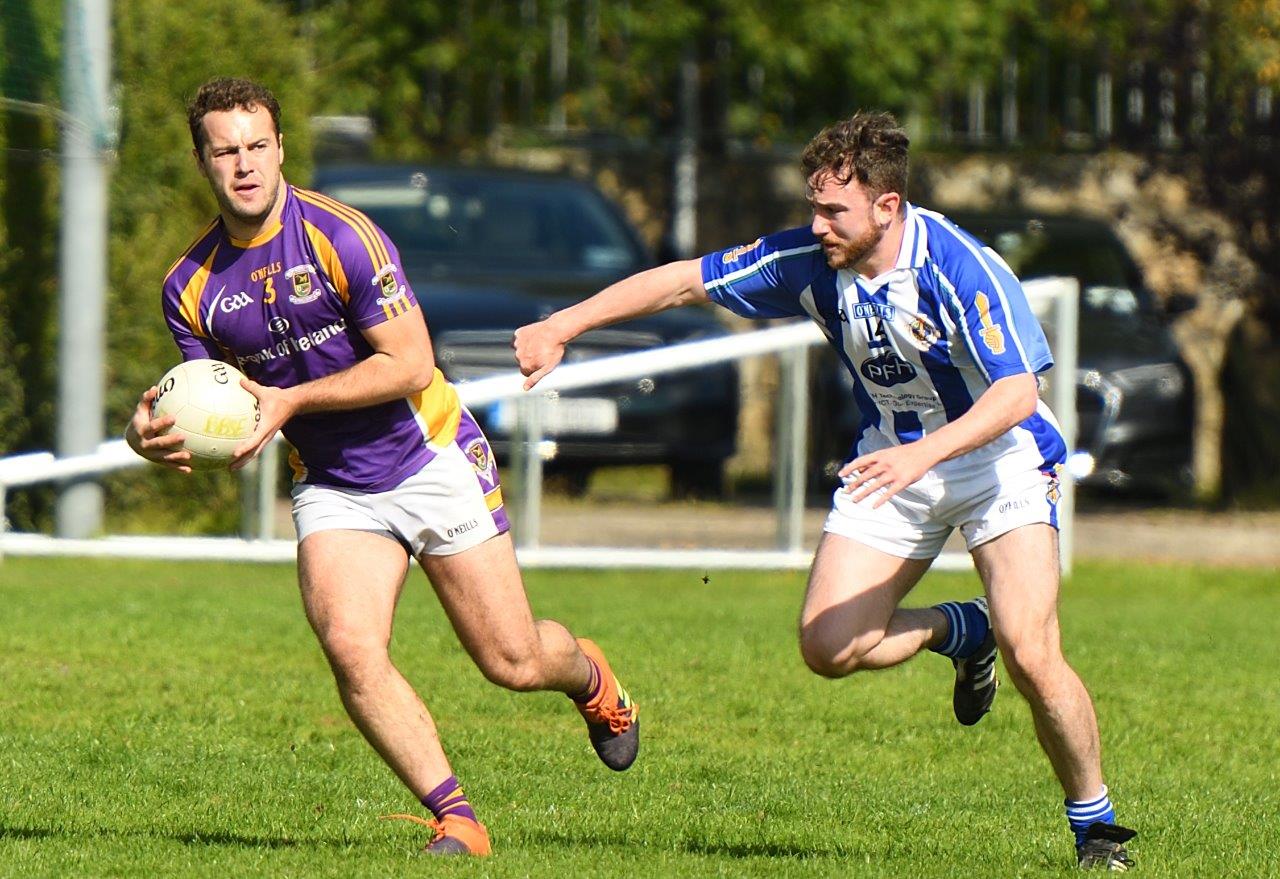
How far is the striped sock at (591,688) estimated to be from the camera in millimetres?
7066

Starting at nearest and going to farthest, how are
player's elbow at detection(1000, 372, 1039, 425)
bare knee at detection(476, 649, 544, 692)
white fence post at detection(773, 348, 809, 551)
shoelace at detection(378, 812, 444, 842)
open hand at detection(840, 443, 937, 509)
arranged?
1. open hand at detection(840, 443, 937, 509)
2. player's elbow at detection(1000, 372, 1039, 425)
3. shoelace at detection(378, 812, 444, 842)
4. bare knee at detection(476, 649, 544, 692)
5. white fence post at detection(773, 348, 809, 551)

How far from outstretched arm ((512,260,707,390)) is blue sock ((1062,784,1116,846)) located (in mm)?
1793

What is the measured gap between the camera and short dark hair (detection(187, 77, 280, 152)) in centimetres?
613

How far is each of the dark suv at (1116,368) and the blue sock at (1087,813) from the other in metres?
7.99

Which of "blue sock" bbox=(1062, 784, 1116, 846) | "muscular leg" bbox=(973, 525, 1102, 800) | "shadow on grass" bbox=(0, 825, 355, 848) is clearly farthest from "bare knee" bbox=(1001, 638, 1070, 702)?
"shadow on grass" bbox=(0, 825, 355, 848)

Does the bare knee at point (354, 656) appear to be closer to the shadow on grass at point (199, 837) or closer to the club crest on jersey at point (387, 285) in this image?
the shadow on grass at point (199, 837)

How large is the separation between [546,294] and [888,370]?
7.92m

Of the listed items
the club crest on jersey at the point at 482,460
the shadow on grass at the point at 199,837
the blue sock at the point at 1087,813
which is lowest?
the shadow on grass at the point at 199,837

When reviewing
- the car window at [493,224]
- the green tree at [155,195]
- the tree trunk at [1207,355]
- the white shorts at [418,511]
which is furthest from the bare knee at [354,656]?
the tree trunk at [1207,355]

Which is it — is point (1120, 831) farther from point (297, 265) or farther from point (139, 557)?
point (139, 557)

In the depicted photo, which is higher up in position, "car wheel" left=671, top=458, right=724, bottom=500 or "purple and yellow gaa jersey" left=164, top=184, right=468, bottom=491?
"purple and yellow gaa jersey" left=164, top=184, right=468, bottom=491

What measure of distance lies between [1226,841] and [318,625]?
108 inches

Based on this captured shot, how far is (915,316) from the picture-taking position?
6387 mm

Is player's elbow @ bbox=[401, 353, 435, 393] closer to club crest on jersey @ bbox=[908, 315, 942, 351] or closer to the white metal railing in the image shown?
club crest on jersey @ bbox=[908, 315, 942, 351]
